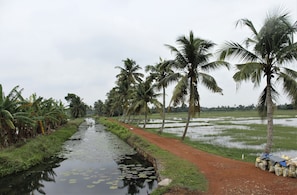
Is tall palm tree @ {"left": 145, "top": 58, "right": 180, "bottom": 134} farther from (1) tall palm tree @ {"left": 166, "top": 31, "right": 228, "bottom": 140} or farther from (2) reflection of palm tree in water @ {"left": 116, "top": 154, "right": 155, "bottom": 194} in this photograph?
(2) reflection of palm tree in water @ {"left": 116, "top": 154, "right": 155, "bottom": 194}

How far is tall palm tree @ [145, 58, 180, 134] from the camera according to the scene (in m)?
17.9

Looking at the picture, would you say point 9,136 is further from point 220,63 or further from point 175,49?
point 220,63

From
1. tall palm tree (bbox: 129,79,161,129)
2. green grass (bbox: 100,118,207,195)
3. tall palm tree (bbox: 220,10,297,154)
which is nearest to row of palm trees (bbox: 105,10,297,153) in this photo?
tall palm tree (bbox: 220,10,297,154)

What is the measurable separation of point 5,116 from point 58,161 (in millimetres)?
4077

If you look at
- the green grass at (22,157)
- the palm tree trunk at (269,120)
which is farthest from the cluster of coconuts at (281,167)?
the green grass at (22,157)

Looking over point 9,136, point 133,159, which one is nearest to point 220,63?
point 133,159

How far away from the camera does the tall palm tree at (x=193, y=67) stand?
16812mm

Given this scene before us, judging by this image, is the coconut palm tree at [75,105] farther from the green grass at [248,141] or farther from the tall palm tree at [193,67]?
the tall palm tree at [193,67]

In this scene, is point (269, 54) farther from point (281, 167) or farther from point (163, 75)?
point (163, 75)

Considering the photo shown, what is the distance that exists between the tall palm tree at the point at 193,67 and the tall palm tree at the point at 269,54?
4.93 meters

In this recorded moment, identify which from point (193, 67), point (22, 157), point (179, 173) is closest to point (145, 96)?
point (193, 67)

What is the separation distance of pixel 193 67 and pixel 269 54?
268 inches

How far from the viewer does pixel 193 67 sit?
57.3 feet

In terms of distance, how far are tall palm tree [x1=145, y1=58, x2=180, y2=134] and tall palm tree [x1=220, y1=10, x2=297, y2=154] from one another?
6293 millimetres
